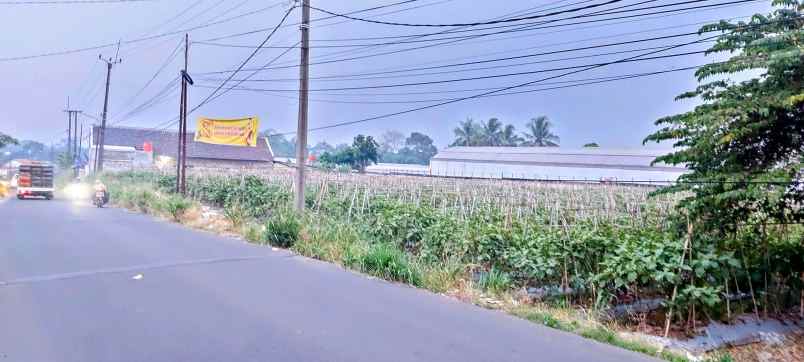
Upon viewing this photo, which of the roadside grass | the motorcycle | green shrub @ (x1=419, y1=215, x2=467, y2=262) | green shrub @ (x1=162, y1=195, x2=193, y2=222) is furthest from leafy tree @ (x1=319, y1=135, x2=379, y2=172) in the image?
green shrub @ (x1=419, y1=215, x2=467, y2=262)

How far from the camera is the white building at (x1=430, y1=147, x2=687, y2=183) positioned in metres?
42.8

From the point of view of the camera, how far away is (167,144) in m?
61.9

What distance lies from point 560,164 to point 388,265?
135ft

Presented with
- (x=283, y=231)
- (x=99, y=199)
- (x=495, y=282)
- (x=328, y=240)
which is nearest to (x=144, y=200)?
(x=99, y=199)

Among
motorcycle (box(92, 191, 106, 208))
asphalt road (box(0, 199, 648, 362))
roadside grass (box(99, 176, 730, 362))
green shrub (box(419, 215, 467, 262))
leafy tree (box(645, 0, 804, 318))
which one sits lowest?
motorcycle (box(92, 191, 106, 208))

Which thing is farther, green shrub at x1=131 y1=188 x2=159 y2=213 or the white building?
the white building

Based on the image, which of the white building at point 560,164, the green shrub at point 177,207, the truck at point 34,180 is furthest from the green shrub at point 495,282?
the truck at point 34,180

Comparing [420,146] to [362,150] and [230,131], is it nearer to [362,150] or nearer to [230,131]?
[362,150]

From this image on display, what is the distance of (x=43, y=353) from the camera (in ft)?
16.2

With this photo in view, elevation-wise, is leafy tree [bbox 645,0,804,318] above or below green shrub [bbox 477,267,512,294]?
above

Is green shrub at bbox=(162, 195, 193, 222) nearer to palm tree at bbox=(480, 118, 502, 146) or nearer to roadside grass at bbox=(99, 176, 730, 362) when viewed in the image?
roadside grass at bbox=(99, 176, 730, 362)

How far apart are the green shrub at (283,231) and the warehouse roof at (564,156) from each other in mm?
35051

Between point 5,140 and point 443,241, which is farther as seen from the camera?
point 5,140

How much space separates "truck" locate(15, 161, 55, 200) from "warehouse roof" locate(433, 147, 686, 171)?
35.3 m
